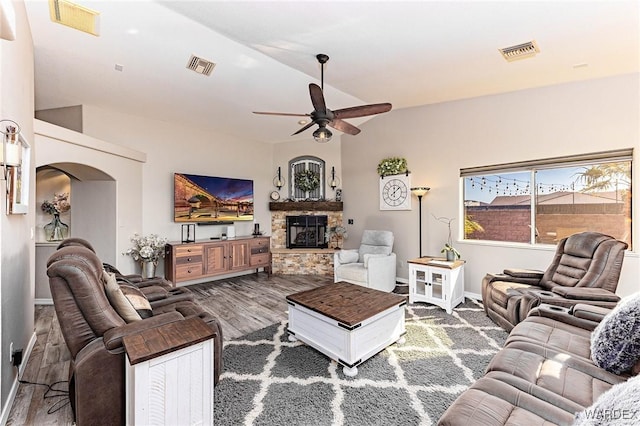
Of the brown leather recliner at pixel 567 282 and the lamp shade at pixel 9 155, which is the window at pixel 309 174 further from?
the lamp shade at pixel 9 155

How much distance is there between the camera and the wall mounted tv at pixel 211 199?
513cm

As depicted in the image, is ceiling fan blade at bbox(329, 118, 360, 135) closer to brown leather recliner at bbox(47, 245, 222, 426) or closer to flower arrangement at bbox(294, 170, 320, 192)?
brown leather recliner at bbox(47, 245, 222, 426)

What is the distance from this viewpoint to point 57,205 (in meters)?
4.73

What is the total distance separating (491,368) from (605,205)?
3.40m

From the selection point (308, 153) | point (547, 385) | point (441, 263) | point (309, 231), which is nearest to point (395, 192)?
point (441, 263)

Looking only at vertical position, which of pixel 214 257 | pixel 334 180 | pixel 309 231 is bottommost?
pixel 214 257

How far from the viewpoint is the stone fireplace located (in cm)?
602

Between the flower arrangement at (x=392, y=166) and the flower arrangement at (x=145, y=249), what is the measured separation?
158 inches

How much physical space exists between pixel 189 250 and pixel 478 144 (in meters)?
4.93

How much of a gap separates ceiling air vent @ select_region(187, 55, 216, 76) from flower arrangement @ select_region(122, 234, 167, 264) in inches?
106

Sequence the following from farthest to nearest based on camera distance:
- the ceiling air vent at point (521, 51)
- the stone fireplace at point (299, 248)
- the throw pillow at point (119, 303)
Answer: the stone fireplace at point (299, 248) < the ceiling air vent at point (521, 51) < the throw pillow at point (119, 303)

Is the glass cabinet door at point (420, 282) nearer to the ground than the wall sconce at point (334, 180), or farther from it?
nearer to the ground

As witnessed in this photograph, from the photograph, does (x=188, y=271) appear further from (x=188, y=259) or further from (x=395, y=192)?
(x=395, y=192)

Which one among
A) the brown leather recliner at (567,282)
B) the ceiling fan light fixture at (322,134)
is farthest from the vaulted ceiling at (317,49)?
the brown leather recliner at (567,282)
